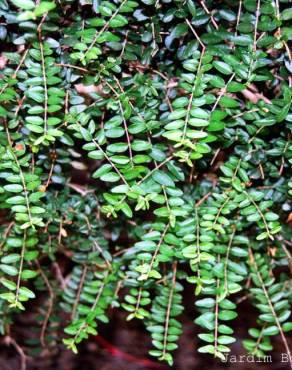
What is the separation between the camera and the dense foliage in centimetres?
107

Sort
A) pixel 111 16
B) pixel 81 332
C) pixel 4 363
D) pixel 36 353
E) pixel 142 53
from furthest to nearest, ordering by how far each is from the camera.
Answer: pixel 4 363 → pixel 36 353 → pixel 81 332 → pixel 142 53 → pixel 111 16

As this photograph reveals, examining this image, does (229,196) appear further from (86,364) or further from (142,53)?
(86,364)

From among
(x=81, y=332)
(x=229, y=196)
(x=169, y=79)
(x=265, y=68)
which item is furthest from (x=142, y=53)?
(x=81, y=332)

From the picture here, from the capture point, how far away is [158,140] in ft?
4.50

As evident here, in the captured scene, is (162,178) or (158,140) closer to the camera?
(162,178)

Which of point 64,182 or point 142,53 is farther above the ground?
point 142,53

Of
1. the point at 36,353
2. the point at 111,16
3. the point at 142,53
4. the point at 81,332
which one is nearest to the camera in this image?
the point at 111,16

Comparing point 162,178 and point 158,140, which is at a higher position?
point 158,140

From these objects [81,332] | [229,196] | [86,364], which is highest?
[229,196]

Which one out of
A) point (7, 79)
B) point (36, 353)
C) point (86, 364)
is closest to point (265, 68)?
point (7, 79)

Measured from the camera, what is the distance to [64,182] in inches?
53.3

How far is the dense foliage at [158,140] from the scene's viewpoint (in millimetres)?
1074

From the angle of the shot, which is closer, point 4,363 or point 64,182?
point 64,182

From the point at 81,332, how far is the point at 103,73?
27.2 inches
